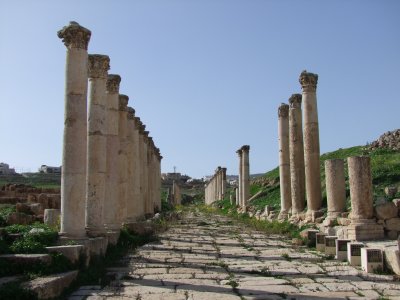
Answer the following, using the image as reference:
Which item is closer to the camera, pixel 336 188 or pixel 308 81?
pixel 336 188

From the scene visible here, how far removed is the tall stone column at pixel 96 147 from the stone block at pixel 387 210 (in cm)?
775

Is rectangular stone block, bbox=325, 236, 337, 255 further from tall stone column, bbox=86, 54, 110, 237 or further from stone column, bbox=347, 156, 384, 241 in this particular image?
tall stone column, bbox=86, 54, 110, 237

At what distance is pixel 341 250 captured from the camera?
1193cm

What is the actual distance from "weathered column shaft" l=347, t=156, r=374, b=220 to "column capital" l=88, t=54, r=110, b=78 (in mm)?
7978

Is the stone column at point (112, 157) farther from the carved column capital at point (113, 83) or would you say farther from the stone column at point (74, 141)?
the stone column at point (74, 141)

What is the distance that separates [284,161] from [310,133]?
472cm

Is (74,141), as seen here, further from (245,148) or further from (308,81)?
(245,148)

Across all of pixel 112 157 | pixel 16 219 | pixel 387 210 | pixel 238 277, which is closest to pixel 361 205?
pixel 387 210

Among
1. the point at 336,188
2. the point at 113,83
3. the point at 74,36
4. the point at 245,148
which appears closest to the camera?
the point at 74,36

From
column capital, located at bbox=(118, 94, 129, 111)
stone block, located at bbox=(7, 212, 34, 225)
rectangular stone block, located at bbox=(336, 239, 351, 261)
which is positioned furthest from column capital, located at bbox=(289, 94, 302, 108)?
stone block, located at bbox=(7, 212, 34, 225)

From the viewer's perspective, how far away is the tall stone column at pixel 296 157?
20.5m

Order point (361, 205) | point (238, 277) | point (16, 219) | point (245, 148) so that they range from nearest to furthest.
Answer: point (238, 277) < point (361, 205) < point (16, 219) < point (245, 148)

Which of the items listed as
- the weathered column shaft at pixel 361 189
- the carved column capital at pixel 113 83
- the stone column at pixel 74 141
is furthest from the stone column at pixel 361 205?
the carved column capital at pixel 113 83

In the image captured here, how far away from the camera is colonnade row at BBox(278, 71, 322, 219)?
18.8m
